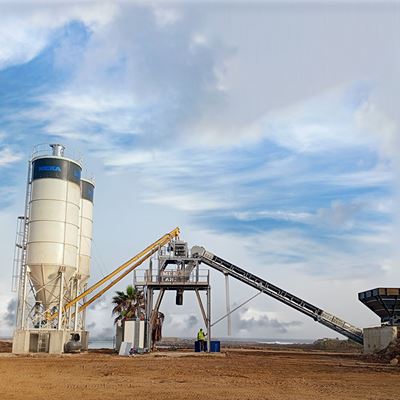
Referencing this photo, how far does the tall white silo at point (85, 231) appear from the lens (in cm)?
4431

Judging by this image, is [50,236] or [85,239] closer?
[50,236]

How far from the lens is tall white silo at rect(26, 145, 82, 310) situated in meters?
38.8

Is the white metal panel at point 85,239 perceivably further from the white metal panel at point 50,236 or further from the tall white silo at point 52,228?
the white metal panel at point 50,236

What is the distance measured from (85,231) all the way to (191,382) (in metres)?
27.2

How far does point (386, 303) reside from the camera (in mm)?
43188

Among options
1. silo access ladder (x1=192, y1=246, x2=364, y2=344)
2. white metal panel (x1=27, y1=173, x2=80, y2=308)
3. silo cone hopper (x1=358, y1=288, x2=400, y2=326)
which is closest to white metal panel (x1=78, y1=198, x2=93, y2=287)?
white metal panel (x1=27, y1=173, x2=80, y2=308)

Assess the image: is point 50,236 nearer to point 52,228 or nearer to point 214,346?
point 52,228

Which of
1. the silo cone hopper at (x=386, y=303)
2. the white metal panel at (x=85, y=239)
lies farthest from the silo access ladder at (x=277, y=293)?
the white metal panel at (x=85, y=239)

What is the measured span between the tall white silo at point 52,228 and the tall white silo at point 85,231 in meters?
3.62

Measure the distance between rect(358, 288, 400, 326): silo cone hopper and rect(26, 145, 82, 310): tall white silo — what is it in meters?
23.4

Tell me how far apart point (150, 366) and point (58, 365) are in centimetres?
468

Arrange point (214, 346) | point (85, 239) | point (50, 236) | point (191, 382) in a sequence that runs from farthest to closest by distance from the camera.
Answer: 1. point (85, 239)
2. point (214, 346)
3. point (50, 236)
4. point (191, 382)

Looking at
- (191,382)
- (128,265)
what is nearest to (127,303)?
(128,265)

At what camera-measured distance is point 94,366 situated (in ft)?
88.7
